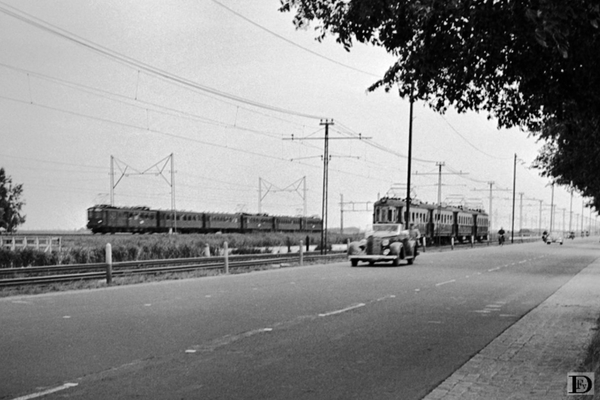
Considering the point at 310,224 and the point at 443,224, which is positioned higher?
the point at 443,224

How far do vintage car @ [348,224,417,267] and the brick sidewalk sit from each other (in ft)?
52.5

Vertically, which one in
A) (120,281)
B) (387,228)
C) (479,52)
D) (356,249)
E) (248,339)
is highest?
(479,52)

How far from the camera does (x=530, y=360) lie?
8.73 meters

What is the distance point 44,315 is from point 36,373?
519cm

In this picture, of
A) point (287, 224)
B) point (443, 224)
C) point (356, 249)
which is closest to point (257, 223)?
point (287, 224)

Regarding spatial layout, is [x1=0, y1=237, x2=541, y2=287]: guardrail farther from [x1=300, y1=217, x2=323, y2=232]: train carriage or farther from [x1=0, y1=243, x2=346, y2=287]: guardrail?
[x1=300, y1=217, x2=323, y2=232]: train carriage

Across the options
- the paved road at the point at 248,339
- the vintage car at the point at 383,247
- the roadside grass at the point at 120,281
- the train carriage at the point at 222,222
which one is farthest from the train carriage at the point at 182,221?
the paved road at the point at 248,339

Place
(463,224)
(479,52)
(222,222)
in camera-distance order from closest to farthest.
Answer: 1. (479,52)
2. (463,224)
3. (222,222)

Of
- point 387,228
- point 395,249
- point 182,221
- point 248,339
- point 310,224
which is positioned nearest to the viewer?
point 248,339

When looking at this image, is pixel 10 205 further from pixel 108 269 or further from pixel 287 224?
pixel 108 269

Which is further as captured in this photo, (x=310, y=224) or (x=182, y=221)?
(x=310, y=224)

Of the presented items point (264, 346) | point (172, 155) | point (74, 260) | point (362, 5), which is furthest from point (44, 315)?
point (172, 155)

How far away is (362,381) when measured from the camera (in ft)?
24.8

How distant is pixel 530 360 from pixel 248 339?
3.78 meters
